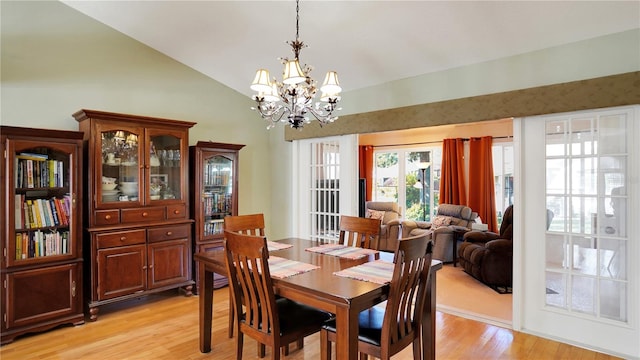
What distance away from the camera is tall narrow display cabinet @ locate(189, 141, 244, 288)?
4.14m

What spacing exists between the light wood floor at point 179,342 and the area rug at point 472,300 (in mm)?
129

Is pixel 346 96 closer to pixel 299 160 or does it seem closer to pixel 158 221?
pixel 299 160

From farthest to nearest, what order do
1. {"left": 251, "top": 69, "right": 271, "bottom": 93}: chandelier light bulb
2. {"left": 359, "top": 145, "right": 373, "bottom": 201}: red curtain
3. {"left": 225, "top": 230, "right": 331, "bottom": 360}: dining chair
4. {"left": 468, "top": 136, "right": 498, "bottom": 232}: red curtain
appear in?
1. {"left": 359, "top": 145, "right": 373, "bottom": 201}: red curtain
2. {"left": 468, "top": 136, "right": 498, "bottom": 232}: red curtain
3. {"left": 251, "top": 69, "right": 271, "bottom": 93}: chandelier light bulb
4. {"left": 225, "top": 230, "right": 331, "bottom": 360}: dining chair

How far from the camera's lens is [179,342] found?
2.92 metres

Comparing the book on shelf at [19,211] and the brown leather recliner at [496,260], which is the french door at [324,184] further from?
the book on shelf at [19,211]

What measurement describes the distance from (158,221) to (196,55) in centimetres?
194

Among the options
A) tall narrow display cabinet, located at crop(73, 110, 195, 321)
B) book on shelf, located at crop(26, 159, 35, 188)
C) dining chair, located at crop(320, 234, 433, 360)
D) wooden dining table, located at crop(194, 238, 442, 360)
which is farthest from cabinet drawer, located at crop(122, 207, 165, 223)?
dining chair, located at crop(320, 234, 433, 360)

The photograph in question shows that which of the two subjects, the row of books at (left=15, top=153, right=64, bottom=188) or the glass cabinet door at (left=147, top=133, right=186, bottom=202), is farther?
the glass cabinet door at (left=147, top=133, right=186, bottom=202)

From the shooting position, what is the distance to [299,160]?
4.96m

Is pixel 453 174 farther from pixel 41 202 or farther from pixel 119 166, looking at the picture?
pixel 41 202

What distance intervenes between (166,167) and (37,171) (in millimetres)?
1130

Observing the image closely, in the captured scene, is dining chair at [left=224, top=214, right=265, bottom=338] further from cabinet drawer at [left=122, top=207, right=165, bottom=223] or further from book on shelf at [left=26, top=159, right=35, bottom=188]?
book on shelf at [left=26, top=159, right=35, bottom=188]

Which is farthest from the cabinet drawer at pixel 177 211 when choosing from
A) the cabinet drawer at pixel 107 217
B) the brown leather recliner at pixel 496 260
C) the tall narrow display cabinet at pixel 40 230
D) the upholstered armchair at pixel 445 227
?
the brown leather recliner at pixel 496 260

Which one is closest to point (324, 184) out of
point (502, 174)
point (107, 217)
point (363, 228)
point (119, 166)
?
point (363, 228)
